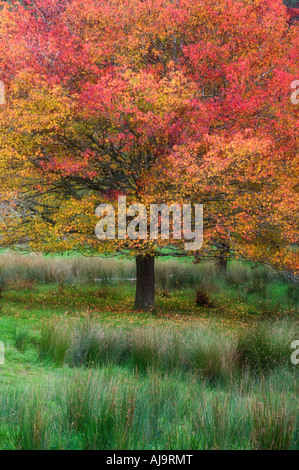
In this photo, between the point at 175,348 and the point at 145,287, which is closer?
the point at 175,348

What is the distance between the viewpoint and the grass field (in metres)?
4.38

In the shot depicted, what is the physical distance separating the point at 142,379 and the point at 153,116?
6.22 metres

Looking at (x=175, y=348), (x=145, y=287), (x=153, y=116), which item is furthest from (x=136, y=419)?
(x=145, y=287)

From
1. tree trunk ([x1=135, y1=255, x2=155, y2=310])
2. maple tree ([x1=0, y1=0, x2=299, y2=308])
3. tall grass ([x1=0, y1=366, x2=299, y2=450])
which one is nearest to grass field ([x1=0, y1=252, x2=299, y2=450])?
tall grass ([x1=0, y1=366, x2=299, y2=450])

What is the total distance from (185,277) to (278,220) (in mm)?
8579

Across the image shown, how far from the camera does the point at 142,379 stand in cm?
640

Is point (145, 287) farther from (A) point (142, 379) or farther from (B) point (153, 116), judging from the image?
(A) point (142, 379)

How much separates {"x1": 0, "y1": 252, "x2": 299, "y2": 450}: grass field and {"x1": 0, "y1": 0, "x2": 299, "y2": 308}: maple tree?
109 inches

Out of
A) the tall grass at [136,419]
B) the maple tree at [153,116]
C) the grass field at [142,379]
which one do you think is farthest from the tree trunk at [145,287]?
the tall grass at [136,419]

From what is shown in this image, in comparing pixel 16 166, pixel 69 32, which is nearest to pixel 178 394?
pixel 16 166

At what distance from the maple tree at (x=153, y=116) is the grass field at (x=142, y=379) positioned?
2.77m

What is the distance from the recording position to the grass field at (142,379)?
4.38 metres

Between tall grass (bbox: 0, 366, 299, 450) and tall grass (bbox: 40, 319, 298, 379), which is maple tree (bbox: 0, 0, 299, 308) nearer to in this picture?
tall grass (bbox: 40, 319, 298, 379)

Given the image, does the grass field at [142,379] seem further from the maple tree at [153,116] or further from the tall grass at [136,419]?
the maple tree at [153,116]
